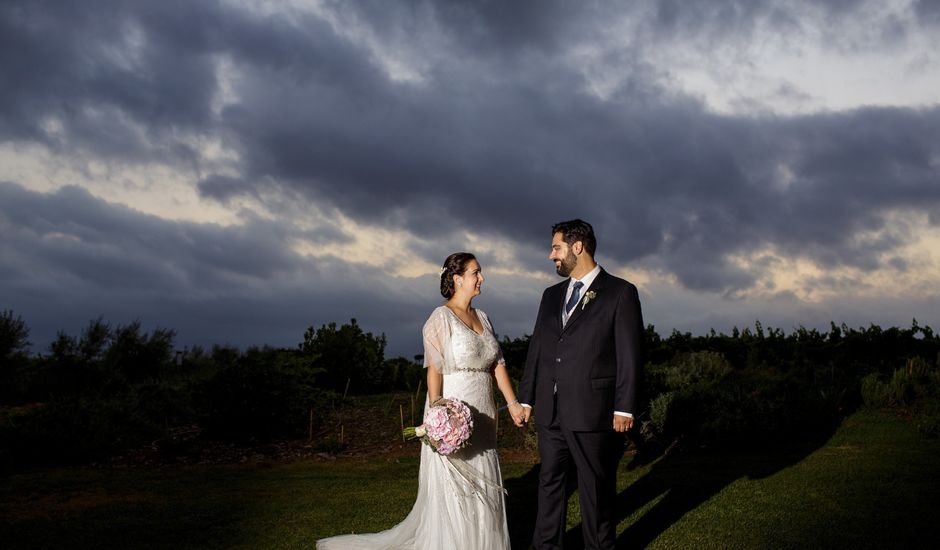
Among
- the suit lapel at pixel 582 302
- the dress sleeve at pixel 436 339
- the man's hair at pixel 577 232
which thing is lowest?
the dress sleeve at pixel 436 339

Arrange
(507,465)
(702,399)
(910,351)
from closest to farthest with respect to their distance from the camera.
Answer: (507,465)
(702,399)
(910,351)

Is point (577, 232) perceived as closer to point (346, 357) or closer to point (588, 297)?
point (588, 297)

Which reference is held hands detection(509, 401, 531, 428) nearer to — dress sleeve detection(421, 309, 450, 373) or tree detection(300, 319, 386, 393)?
dress sleeve detection(421, 309, 450, 373)

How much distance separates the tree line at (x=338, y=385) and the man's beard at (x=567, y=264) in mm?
6148

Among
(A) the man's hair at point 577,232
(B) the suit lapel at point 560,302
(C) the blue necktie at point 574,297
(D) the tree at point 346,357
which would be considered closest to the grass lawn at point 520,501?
(B) the suit lapel at point 560,302

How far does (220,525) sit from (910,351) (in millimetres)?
16267

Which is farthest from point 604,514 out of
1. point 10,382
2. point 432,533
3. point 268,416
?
point 10,382

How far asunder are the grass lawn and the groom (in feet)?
5.01

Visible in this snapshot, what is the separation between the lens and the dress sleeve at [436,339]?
665 cm

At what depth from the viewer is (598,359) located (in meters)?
6.36

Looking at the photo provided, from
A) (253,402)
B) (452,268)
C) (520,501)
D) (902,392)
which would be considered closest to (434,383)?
(452,268)

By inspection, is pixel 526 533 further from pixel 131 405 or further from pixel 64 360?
pixel 64 360

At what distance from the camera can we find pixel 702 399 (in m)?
13.5

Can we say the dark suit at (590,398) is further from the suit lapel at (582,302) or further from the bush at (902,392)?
the bush at (902,392)
